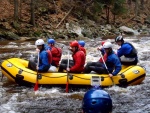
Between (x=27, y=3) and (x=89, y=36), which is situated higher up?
(x=27, y=3)

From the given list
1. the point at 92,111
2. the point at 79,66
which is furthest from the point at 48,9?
the point at 92,111

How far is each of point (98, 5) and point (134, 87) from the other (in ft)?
62.3

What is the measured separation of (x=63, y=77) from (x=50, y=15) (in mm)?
17293

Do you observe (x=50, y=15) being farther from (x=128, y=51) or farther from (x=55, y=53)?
(x=128, y=51)

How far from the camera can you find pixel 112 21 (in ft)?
101

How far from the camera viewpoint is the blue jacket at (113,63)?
8.74 metres

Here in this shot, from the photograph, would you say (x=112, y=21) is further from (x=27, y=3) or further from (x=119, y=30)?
(x=27, y=3)

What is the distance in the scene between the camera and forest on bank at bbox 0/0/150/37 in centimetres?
2166

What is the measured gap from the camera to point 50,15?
25.4 metres

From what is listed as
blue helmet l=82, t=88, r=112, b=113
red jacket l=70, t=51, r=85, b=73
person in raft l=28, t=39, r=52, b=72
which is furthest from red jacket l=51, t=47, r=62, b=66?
blue helmet l=82, t=88, r=112, b=113

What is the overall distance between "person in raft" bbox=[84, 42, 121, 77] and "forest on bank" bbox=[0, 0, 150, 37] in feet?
39.3

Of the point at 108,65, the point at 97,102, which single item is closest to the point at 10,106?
the point at 108,65

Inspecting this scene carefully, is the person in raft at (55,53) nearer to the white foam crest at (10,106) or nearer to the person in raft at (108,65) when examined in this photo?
the person in raft at (108,65)

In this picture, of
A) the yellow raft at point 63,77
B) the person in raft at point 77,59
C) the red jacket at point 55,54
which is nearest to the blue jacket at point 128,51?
the yellow raft at point 63,77
